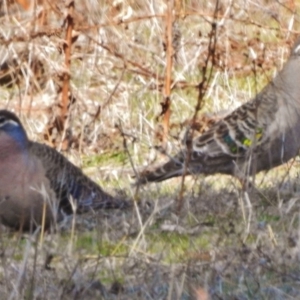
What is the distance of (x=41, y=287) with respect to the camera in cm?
444

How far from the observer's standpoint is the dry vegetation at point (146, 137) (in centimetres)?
458

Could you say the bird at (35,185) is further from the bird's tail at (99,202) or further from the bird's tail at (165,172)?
the bird's tail at (165,172)

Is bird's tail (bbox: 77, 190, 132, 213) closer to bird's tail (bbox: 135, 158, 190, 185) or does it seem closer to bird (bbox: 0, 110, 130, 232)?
bird (bbox: 0, 110, 130, 232)

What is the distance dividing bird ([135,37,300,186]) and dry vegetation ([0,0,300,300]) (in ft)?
0.55

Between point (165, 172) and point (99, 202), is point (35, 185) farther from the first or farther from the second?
point (165, 172)

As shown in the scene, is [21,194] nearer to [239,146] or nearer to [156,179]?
[156,179]

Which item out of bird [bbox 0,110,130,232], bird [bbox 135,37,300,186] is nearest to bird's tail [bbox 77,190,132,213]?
bird [bbox 0,110,130,232]

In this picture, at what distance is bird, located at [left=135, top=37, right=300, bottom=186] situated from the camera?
721 cm

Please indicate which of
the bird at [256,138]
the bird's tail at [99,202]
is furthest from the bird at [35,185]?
the bird at [256,138]

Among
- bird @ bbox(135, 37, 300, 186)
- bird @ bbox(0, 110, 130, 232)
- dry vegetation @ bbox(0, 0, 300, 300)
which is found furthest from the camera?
bird @ bbox(135, 37, 300, 186)

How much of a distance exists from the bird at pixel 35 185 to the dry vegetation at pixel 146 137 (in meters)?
0.14

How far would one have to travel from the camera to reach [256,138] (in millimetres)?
7109

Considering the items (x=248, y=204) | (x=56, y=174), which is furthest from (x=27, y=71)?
(x=248, y=204)

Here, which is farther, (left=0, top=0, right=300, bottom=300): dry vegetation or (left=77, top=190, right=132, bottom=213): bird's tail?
(left=77, top=190, right=132, bottom=213): bird's tail
